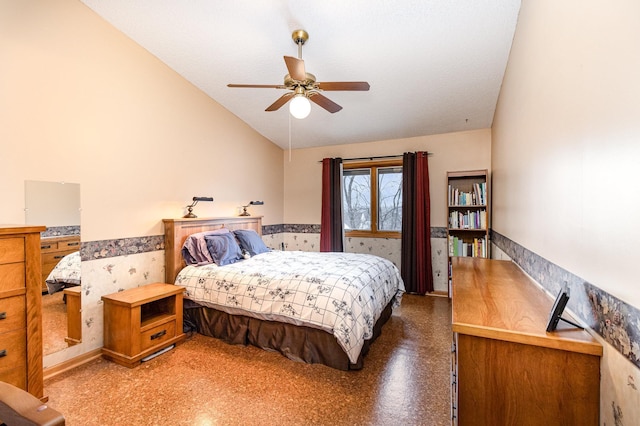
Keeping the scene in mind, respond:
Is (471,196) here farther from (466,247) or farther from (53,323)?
(53,323)

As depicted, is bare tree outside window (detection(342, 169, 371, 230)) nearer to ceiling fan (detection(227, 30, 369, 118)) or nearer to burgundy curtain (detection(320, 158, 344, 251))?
burgundy curtain (detection(320, 158, 344, 251))

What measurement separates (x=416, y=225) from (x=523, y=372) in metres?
3.48

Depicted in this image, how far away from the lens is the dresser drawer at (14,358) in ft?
5.67

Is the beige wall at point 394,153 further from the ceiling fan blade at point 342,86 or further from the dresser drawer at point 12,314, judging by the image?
the dresser drawer at point 12,314

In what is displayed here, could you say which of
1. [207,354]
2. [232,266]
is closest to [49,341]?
[207,354]

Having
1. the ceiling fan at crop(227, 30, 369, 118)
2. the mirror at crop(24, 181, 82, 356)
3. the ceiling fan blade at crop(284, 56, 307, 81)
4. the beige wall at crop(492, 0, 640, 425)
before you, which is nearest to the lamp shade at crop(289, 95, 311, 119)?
the ceiling fan at crop(227, 30, 369, 118)

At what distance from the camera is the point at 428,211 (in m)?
4.34

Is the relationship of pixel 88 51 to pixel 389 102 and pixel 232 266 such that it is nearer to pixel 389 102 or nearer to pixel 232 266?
pixel 232 266

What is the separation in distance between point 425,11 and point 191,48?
217 cm

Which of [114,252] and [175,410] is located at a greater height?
[114,252]

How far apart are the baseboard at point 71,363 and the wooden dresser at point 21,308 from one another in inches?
18.9

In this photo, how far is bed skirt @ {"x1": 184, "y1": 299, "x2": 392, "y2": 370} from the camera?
2.38 m

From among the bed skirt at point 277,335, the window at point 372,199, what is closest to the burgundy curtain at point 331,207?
the window at point 372,199

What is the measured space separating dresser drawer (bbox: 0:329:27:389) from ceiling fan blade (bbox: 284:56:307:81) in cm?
239
